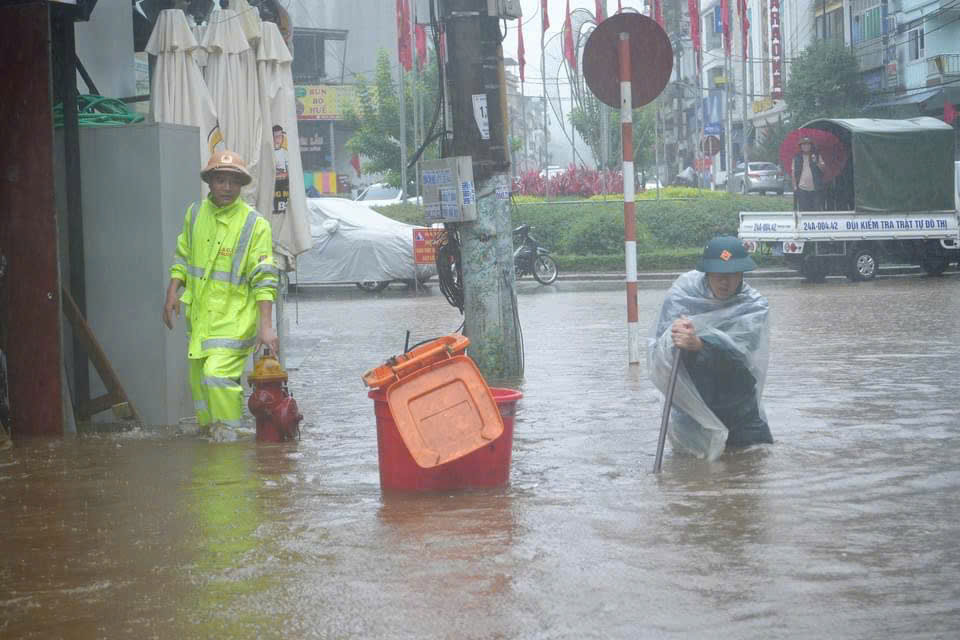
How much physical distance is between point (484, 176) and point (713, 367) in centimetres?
414

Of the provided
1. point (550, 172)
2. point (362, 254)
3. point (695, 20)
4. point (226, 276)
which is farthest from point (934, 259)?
point (550, 172)

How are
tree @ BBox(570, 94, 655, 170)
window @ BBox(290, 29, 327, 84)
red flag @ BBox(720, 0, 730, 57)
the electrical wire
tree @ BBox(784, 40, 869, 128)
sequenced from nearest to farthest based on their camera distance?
the electrical wire
red flag @ BBox(720, 0, 730, 57)
tree @ BBox(570, 94, 655, 170)
tree @ BBox(784, 40, 869, 128)
window @ BBox(290, 29, 327, 84)

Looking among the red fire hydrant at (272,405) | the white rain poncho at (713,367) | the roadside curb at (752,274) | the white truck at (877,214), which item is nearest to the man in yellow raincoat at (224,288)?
the red fire hydrant at (272,405)

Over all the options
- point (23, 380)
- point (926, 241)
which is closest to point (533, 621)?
point (23, 380)

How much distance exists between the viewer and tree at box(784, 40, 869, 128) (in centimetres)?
5097

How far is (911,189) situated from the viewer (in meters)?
26.5

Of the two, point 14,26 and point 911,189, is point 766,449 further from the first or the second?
point 911,189

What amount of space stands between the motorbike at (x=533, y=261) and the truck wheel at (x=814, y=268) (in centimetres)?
449

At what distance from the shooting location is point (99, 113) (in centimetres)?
978

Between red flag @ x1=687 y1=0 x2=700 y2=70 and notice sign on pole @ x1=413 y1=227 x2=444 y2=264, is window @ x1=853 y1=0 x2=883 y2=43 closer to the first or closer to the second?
red flag @ x1=687 y1=0 x2=700 y2=70

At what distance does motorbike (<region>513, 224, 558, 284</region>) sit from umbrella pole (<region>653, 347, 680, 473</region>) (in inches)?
740

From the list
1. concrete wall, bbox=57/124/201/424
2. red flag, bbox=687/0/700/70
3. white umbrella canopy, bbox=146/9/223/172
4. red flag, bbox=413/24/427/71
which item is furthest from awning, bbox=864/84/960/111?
concrete wall, bbox=57/124/201/424

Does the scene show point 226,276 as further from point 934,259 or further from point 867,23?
point 867,23

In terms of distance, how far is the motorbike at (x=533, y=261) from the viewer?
26172mm
